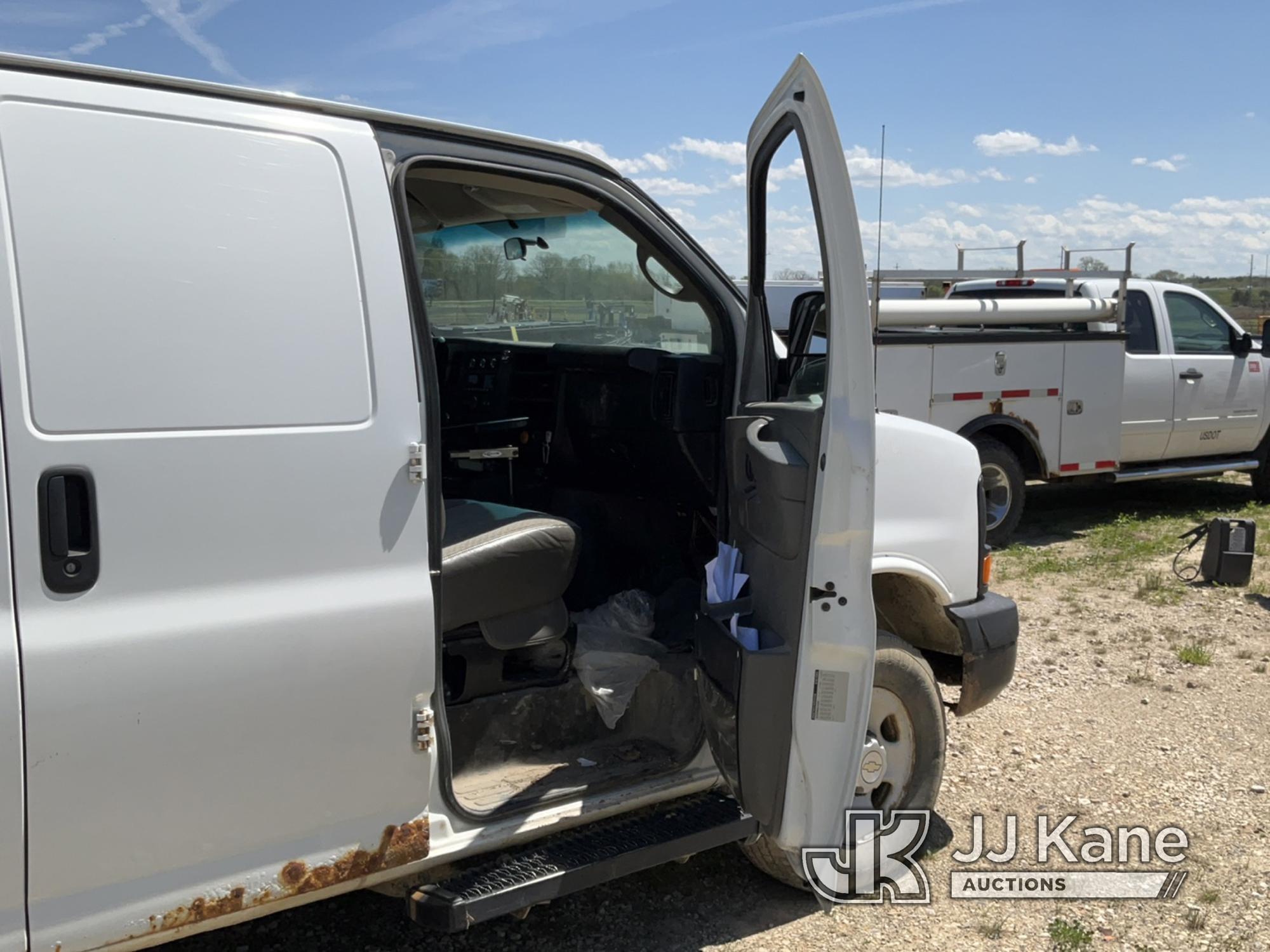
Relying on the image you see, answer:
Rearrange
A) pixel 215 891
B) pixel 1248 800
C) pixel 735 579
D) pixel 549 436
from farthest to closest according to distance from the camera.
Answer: pixel 549 436
pixel 1248 800
pixel 735 579
pixel 215 891

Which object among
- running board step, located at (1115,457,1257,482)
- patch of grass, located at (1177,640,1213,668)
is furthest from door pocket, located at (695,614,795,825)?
running board step, located at (1115,457,1257,482)

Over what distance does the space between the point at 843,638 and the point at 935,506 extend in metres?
0.96

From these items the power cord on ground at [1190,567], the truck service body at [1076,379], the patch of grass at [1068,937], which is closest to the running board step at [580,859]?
the patch of grass at [1068,937]

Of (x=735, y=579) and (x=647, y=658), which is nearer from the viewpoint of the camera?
(x=735, y=579)

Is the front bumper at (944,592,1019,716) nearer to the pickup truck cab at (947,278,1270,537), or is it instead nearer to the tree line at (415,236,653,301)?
the tree line at (415,236,653,301)

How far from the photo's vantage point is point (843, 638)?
9.64ft

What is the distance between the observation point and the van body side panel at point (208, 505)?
2.19 meters

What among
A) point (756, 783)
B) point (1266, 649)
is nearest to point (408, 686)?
point (756, 783)

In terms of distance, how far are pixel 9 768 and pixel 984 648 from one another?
9.33 feet

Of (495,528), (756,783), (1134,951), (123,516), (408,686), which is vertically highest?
(123,516)

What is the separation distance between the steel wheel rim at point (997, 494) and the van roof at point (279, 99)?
6.00 m

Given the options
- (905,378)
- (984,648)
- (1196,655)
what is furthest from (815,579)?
(905,378)

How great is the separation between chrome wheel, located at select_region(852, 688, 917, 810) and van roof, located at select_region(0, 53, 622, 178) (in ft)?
6.14

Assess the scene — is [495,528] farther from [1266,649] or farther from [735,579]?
[1266,649]
